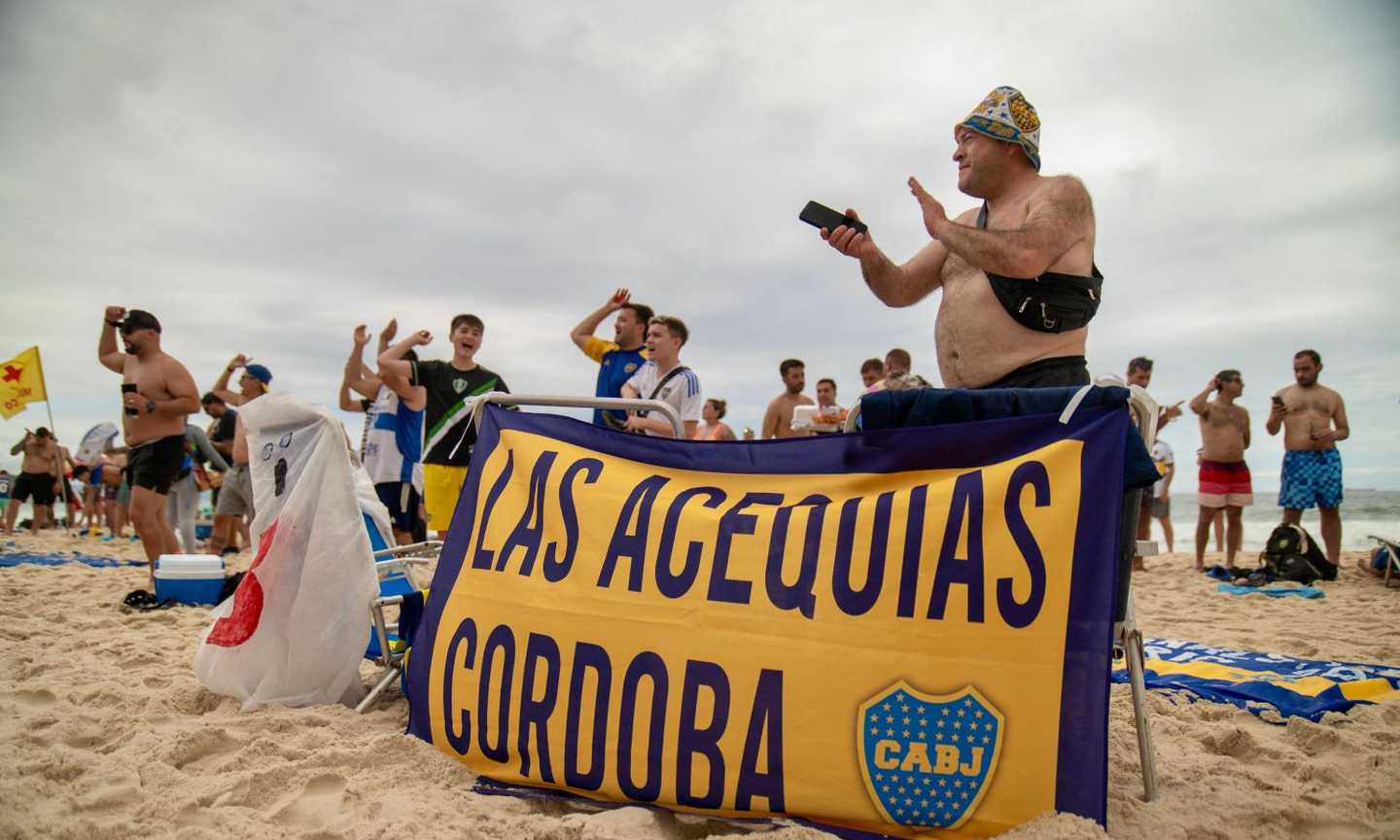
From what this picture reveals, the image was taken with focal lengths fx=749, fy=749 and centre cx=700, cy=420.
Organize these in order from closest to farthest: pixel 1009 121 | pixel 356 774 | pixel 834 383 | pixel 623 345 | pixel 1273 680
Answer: pixel 356 774 → pixel 1009 121 → pixel 1273 680 → pixel 623 345 → pixel 834 383

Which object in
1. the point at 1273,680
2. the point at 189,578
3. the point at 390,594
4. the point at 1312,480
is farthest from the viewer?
the point at 1312,480

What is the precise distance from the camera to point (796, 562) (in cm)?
188

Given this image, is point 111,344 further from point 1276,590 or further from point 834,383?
point 1276,590

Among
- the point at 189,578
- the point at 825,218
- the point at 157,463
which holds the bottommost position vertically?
the point at 189,578

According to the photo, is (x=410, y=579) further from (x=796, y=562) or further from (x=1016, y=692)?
(x=1016, y=692)

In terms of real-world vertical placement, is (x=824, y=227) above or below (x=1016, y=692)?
above

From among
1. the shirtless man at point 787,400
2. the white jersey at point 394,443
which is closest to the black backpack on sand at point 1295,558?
the shirtless man at point 787,400

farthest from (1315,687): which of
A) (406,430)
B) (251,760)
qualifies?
(406,430)

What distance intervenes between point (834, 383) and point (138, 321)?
718 centimetres

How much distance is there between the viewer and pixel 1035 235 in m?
2.15

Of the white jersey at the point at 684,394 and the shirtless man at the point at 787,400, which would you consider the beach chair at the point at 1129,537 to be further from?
the shirtless man at the point at 787,400

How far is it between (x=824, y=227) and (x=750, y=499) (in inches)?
43.0

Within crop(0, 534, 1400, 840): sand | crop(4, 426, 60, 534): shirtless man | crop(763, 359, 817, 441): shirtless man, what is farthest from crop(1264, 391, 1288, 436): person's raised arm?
crop(4, 426, 60, 534): shirtless man

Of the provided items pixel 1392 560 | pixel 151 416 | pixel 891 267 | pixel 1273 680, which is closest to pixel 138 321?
pixel 151 416
